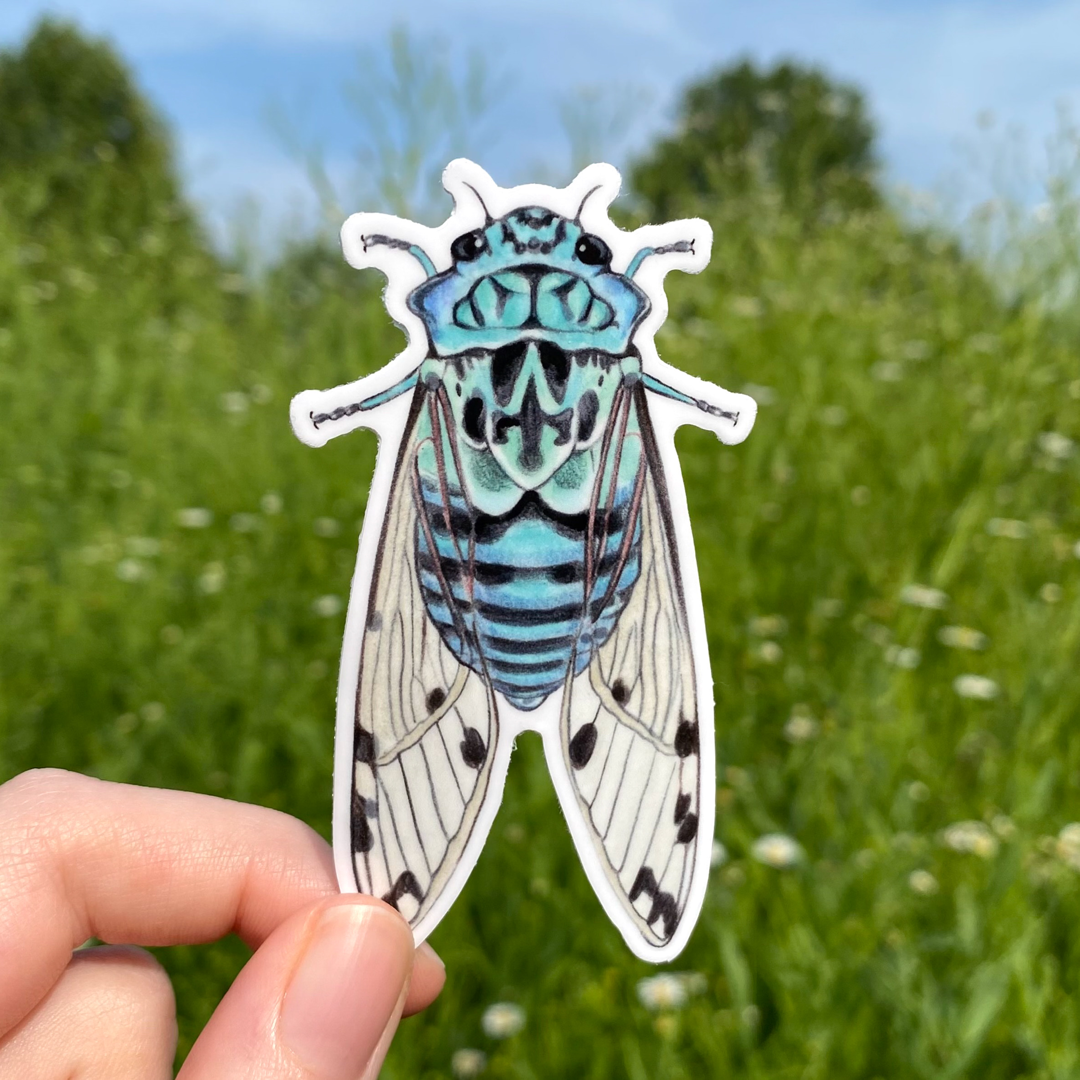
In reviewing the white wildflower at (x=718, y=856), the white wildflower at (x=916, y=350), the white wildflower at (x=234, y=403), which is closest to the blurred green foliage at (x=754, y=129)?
the white wildflower at (x=916, y=350)

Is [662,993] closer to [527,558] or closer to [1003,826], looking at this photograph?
[1003,826]

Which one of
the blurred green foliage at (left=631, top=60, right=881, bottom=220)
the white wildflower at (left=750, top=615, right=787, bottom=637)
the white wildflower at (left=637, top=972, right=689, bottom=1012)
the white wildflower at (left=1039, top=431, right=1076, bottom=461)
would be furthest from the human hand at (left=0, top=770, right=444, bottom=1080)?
the blurred green foliage at (left=631, top=60, right=881, bottom=220)

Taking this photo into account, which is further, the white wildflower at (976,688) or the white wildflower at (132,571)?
the white wildflower at (132,571)

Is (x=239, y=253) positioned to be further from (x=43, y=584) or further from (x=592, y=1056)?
(x=592, y=1056)

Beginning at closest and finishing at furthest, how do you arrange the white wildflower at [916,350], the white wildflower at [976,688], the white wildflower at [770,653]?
the white wildflower at [976,688]
the white wildflower at [770,653]
the white wildflower at [916,350]

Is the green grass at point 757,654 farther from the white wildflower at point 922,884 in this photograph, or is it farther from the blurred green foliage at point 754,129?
the blurred green foliage at point 754,129

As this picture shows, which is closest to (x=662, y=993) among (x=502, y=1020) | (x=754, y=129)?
(x=502, y=1020)

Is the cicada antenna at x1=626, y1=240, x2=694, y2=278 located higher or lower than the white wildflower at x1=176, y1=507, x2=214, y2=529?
higher

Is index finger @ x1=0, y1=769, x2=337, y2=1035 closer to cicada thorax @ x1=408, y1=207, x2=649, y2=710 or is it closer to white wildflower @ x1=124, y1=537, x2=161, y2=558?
cicada thorax @ x1=408, y1=207, x2=649, y2=710
